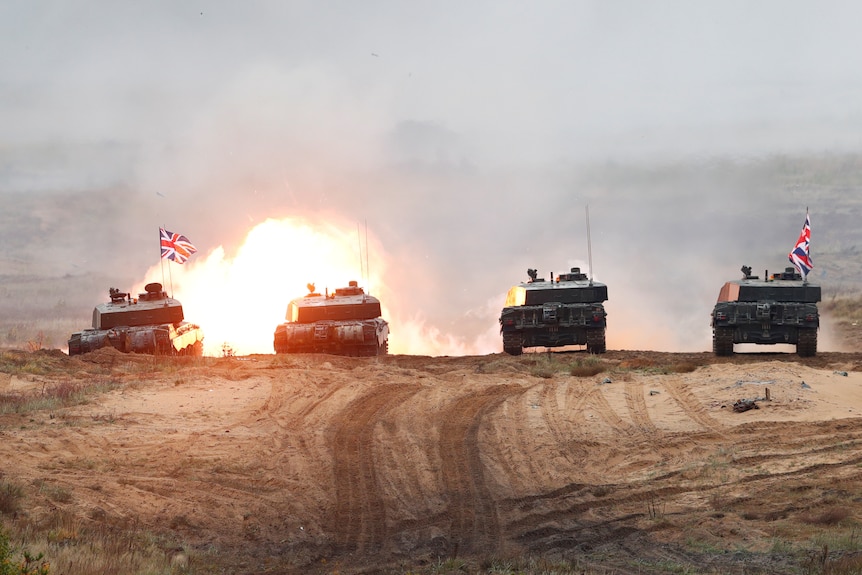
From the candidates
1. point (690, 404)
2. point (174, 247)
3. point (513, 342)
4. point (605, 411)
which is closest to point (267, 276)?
point (174, 247)

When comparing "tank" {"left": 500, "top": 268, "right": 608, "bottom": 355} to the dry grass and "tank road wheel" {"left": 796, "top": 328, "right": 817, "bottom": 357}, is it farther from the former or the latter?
the dry grass

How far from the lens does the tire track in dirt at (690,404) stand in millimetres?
19062

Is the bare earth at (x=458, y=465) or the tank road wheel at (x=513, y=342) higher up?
the tank road wheel at (x=513, y=342)

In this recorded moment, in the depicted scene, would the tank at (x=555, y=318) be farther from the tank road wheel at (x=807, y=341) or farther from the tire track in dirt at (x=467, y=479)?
the tire track in dirt at (x=467, y=479)

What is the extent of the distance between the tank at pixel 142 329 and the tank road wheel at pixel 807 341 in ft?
58.0

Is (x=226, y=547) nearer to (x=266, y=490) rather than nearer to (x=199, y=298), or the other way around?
(x=266, y=490)

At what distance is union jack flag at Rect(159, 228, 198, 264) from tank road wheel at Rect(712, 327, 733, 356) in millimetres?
16595

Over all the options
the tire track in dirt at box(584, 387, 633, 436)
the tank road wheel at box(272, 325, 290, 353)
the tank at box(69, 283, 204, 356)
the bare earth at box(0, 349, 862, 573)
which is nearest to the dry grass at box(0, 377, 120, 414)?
the bare earth at box(0, 349, 862, 573)

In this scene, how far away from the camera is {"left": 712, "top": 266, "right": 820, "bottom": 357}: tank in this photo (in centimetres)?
3033

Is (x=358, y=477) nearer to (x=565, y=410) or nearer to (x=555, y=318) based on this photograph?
(x=565, y=410)

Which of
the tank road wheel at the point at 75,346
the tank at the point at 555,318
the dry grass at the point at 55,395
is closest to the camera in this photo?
the dry grass at the point at 55,395

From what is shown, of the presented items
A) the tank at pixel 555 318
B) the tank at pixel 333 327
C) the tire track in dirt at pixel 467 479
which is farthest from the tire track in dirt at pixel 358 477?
the tank at pixel 333 327

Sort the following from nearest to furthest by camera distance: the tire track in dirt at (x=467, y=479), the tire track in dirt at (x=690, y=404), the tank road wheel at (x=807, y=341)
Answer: the tire track in dirt at (x=467, y=479), the tire track in dirt at (x=690, y=404), the tank road wheel at (x=807, y=341)

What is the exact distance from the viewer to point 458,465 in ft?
54.4
